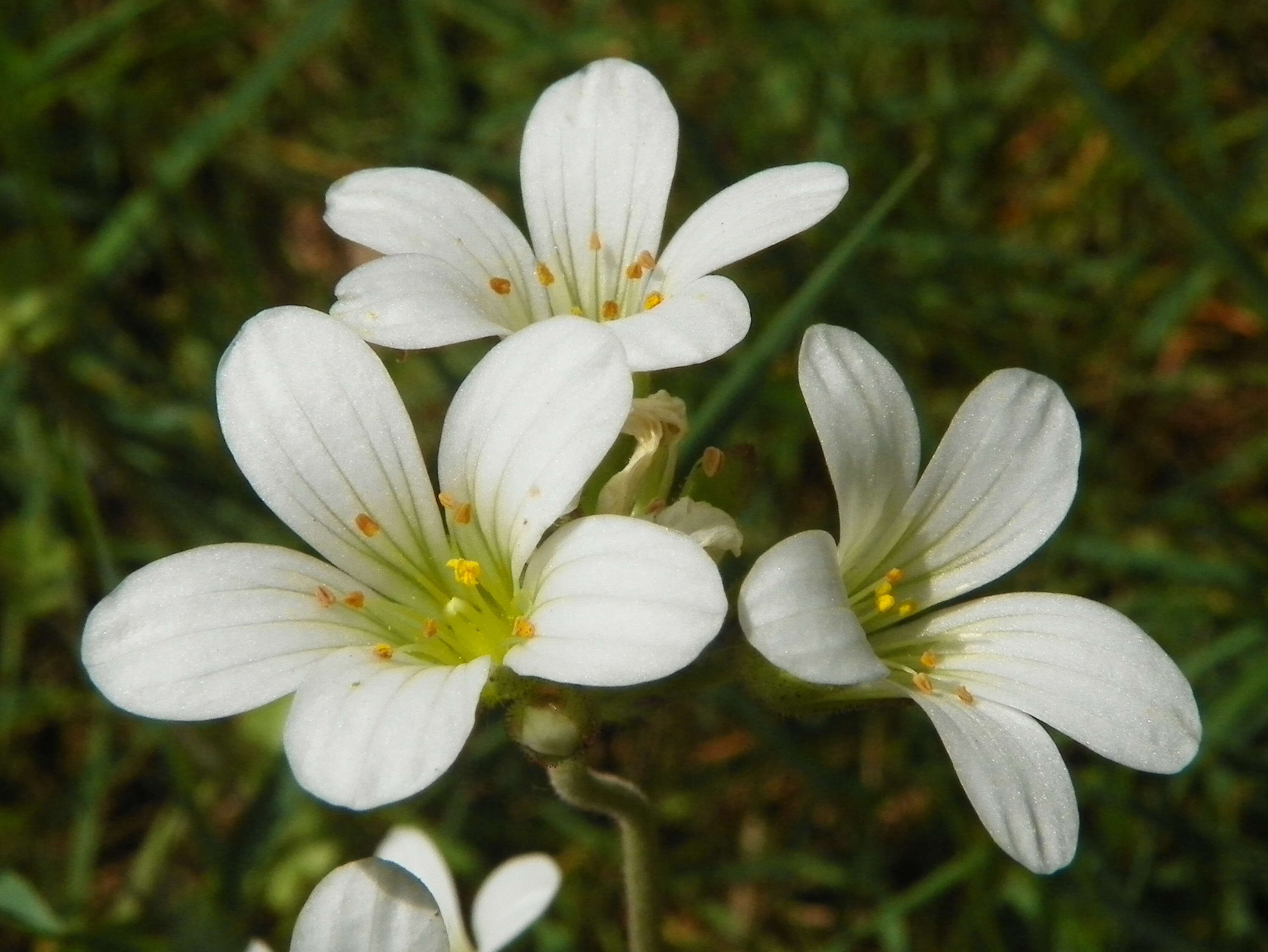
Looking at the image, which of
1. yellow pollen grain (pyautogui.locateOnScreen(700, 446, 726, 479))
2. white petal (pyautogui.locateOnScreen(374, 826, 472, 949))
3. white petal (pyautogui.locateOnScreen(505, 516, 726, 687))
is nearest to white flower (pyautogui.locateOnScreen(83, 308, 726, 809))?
white petal (pyautogui.locateOnScreen(505, 516, 726, 687))

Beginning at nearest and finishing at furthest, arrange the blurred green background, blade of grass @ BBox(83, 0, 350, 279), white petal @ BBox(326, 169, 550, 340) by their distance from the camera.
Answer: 1. white petal @ BBox(326, 169, 550, 340)
2. the blurred green background
3. blade of grass @ BBox(83, 0, 350, 279)

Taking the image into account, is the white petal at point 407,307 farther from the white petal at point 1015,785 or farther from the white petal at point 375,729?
the white petal at point 1015,785

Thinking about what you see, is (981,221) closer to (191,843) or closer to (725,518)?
(725,518)

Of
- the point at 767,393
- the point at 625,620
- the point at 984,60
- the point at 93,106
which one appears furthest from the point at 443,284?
the point at 984,60

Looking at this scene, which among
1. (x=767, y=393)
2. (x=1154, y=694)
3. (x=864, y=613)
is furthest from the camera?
(x=767, y=393)

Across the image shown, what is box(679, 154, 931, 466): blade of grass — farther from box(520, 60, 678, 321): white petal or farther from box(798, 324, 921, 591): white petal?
box(798, 324, 921, 591): white petal

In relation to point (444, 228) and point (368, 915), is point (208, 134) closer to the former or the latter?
point (444, 228)

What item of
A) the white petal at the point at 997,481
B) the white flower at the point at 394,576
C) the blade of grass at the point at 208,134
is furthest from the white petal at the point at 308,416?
the blade of grass at the point at 208,134
